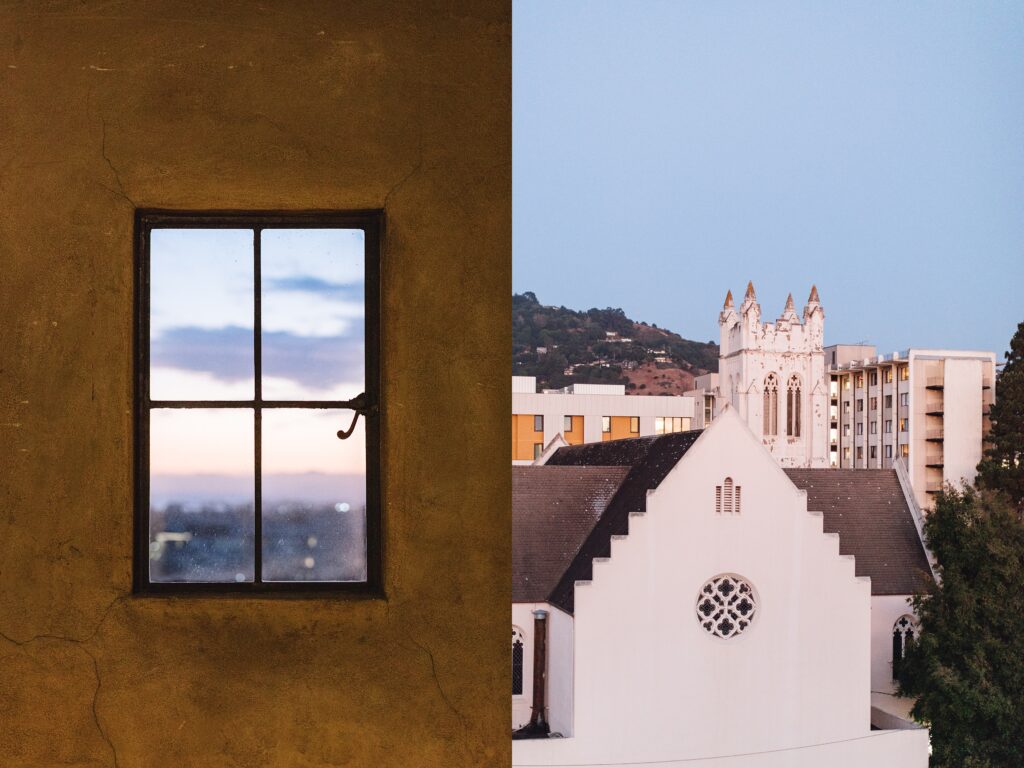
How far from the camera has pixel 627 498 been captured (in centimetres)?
2544

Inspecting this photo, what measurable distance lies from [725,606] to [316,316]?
21.5m

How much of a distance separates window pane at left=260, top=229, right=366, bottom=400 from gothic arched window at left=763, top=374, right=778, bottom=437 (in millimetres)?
65665

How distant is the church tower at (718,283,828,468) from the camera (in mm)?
64938

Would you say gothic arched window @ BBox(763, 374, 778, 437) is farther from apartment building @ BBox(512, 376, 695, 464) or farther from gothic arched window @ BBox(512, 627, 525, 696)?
gothic arched window @ BBox(512, 627, 525, 696)

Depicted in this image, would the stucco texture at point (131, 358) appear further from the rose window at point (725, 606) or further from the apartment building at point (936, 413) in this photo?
the apartment building at point (936, 413)

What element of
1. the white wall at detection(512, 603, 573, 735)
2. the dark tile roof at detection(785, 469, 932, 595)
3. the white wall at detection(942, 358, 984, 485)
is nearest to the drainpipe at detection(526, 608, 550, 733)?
the white wall at detection(512, 603, 573, 735)

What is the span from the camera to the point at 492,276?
1.94 metres

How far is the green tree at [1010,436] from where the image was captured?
156 ft

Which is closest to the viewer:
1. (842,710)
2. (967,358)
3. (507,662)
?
(507,662)

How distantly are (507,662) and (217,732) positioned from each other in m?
0.57

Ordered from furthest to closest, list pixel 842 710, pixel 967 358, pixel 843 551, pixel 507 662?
pixel 967 358 → pixel 843 551 → pixel 842 710 → pixel 507 662

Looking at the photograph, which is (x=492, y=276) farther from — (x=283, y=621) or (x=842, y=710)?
(x=842, y=710)

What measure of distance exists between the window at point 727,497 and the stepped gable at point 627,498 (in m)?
1.20

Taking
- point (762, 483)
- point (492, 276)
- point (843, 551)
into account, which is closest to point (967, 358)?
point (843, 551)
